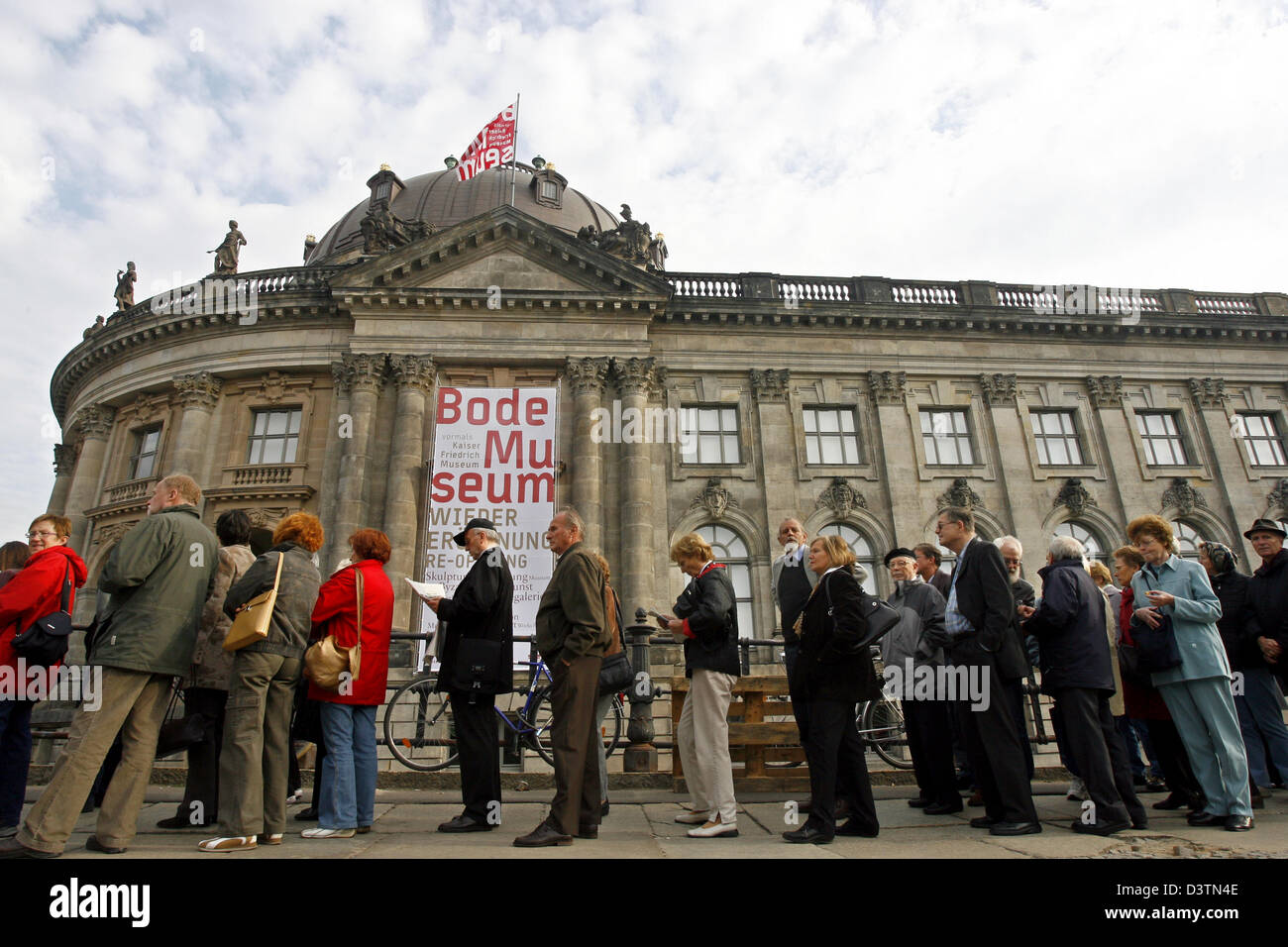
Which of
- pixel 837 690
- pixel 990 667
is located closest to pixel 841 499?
pixel 990 667

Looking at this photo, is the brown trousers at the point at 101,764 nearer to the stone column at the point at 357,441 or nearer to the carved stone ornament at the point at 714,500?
the stone column at the point at 357,441

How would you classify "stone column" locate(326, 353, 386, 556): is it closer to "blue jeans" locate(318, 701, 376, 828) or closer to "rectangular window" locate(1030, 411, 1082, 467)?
"blue jeans" locate(318, 701, 376, 828)

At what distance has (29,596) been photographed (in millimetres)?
5102

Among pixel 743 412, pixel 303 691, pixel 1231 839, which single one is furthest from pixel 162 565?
pixel 743 412

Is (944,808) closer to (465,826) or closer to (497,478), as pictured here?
(465,826)

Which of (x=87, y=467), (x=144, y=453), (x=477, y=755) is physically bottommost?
(x=477, y=755)

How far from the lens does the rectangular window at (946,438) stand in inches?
890

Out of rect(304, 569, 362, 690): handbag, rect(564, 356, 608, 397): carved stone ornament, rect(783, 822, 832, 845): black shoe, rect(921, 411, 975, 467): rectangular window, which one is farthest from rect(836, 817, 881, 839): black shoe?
rect(921, 411, 975, 467): rectangular window

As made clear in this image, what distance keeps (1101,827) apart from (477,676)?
15.4 feet

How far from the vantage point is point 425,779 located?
26.8ft

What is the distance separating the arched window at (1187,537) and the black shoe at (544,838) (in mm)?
23520

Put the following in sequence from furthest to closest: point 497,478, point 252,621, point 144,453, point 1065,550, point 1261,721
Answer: point 144,453
point 497,478
point 1261,721
point 1065,550
point 252,621
